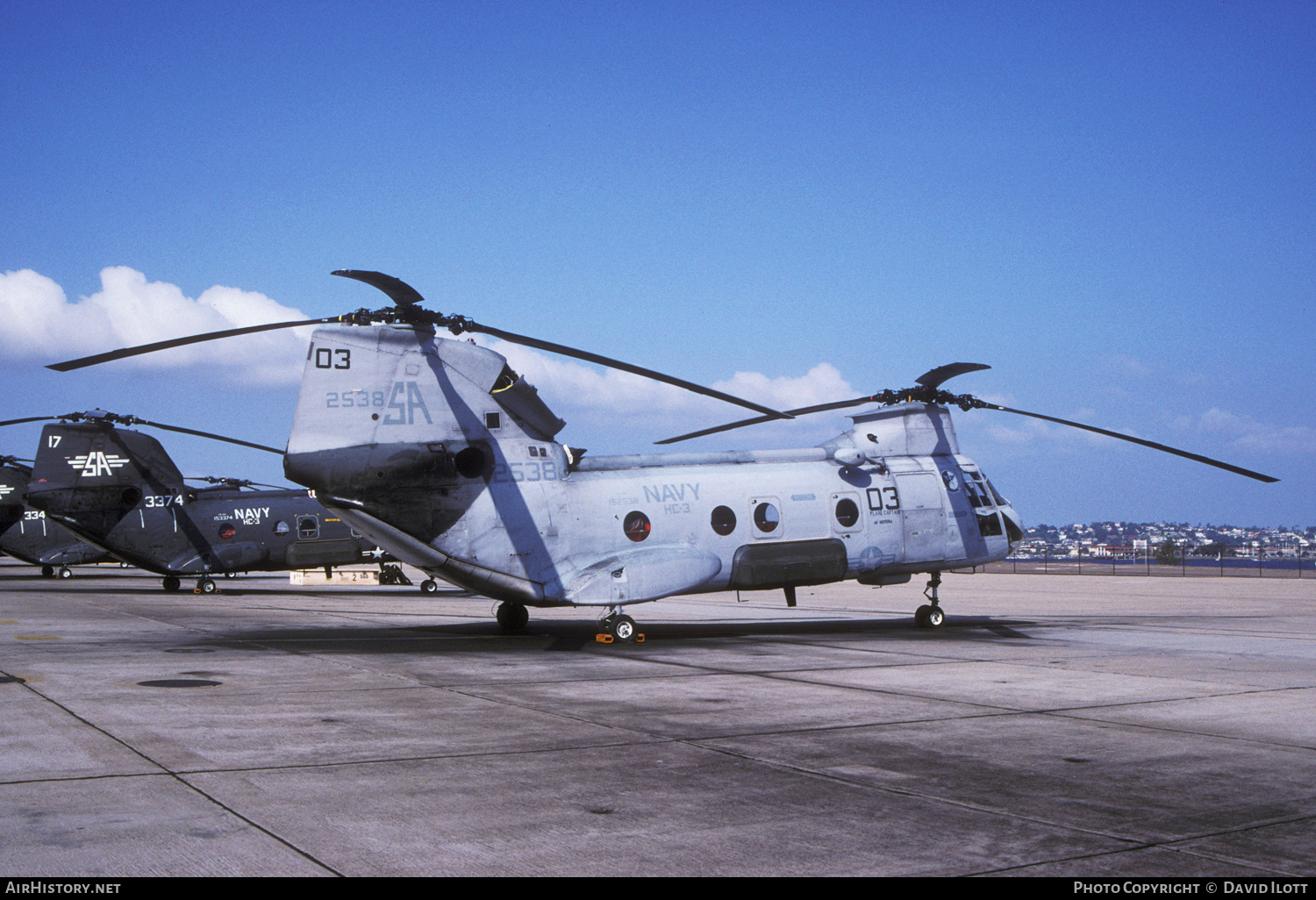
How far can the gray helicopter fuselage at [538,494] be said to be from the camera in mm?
16719

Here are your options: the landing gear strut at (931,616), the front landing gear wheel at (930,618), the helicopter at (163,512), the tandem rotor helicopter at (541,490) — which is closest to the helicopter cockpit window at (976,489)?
the tandem rotor helicopter at (541,490)

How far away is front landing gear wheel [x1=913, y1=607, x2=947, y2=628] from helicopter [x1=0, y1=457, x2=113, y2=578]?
39.8m

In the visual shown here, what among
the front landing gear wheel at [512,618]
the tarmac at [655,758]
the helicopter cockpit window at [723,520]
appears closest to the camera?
the tarmac at [655,758]

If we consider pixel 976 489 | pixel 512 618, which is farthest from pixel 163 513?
pixel 976 489

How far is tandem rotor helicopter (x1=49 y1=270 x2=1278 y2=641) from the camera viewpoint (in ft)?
54.6

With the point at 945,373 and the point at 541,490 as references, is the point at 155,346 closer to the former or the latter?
the point at 541,490

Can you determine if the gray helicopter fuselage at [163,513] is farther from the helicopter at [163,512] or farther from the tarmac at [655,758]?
the tarmac at [655,758]

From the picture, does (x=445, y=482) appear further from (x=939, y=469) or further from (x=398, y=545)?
(x=939, y=469)

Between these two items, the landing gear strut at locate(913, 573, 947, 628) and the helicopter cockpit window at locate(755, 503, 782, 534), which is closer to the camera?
the helicopter cockpit window at locate(755, 503, 782, 534)

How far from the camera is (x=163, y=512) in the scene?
115 feet

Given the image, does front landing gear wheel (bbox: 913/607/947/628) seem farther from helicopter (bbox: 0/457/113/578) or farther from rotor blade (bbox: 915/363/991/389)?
helicopter (bbox: 0/457/113/578)

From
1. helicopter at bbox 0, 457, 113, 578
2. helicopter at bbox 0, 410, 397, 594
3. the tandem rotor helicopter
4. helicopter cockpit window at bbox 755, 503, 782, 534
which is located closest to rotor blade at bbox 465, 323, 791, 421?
the tandem rotor helicopter

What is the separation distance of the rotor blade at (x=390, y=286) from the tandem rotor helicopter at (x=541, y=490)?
5 centimetres
